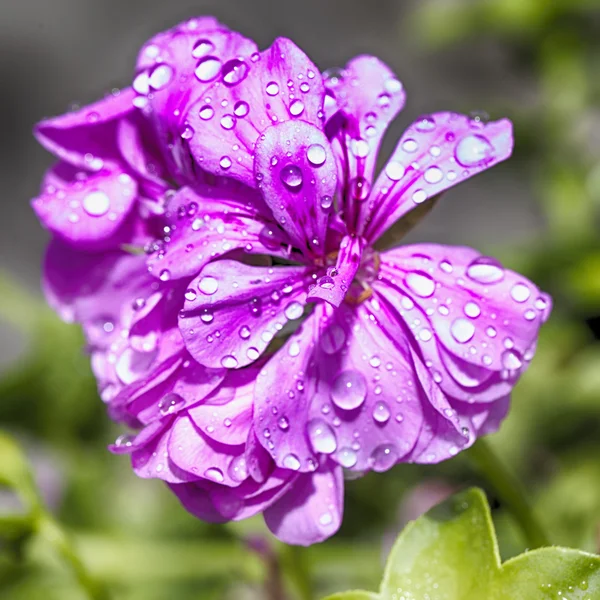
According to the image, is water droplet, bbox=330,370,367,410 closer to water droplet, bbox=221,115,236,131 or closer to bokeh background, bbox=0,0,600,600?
water droplet, bbox=221,115,236,131

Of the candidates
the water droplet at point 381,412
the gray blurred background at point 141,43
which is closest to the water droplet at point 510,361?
the water droplet at point 381,412

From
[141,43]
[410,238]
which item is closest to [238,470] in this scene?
[410,238]

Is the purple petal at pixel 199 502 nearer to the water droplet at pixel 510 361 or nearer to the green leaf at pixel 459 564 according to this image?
the green leaf at pixel 459 564

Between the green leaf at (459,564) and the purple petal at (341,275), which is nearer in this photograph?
the purple petal at (341,275)

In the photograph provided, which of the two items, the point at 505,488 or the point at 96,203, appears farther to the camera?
the point at 505,488

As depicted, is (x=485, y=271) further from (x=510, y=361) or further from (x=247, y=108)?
(x=247, y=108)

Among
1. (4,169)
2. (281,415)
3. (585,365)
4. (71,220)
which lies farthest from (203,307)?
(4,169)
